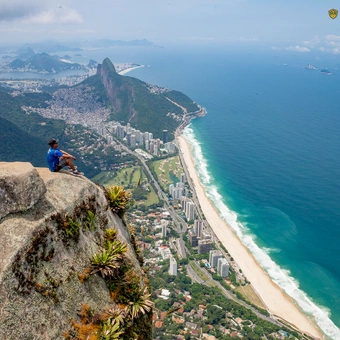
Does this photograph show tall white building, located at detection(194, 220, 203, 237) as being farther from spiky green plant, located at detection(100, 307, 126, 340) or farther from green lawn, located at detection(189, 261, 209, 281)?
spiky green plant, located at detection(100, 307, 126, 340)

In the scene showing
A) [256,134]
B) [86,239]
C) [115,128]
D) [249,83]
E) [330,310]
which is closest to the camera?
[86,239]

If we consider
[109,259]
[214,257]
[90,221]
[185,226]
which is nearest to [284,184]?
[185,226]

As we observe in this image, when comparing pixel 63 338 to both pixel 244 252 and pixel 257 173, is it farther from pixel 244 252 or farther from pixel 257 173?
pixel 257 173

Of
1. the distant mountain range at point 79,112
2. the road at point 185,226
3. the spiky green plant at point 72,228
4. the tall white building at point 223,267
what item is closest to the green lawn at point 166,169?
the road at point 185,226

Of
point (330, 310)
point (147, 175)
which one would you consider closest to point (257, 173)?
point (147, 175)

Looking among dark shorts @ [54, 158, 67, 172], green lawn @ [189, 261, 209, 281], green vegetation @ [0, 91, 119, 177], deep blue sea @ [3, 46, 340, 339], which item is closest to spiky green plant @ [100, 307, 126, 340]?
dark shorts @ [54, 158, 67, 172]

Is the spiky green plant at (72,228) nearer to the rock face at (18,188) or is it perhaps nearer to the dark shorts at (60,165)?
the rock face at (18,188)

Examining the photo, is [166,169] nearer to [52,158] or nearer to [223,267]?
[223,267]
